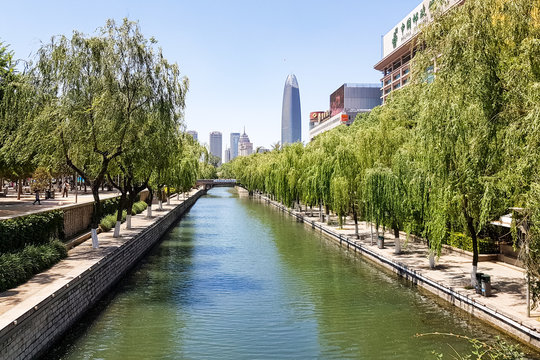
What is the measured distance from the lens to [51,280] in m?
15.4

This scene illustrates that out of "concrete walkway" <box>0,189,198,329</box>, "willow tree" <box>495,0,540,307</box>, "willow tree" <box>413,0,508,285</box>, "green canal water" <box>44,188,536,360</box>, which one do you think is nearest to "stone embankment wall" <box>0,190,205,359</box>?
"concrete walkway" <box>0,189,198,329</box>

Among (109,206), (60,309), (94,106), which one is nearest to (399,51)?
(109,206)

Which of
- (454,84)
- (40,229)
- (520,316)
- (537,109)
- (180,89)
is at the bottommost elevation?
(520,316)

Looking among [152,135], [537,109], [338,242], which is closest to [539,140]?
[537,109]

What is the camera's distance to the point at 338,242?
3178cm

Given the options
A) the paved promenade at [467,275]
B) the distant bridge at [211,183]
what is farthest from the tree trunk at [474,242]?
the distant bridge at [211,183]

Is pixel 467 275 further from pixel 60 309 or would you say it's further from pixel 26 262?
pixel 26 262

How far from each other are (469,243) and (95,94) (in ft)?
67.0

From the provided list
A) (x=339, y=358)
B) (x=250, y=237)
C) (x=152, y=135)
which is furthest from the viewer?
(x=250, y=237)

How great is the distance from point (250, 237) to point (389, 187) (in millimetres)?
15566

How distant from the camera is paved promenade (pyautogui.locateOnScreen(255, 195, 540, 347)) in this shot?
14.3 meters

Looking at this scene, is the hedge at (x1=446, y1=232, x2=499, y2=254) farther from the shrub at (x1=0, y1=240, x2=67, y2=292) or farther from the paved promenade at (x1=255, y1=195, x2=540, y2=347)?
the shrub at (x1=0, y1=240, x2=67, y2=292)

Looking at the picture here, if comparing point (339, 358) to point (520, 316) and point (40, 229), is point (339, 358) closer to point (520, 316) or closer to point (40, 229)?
point (520, 316)

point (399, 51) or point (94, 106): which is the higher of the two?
point (399, 51)
